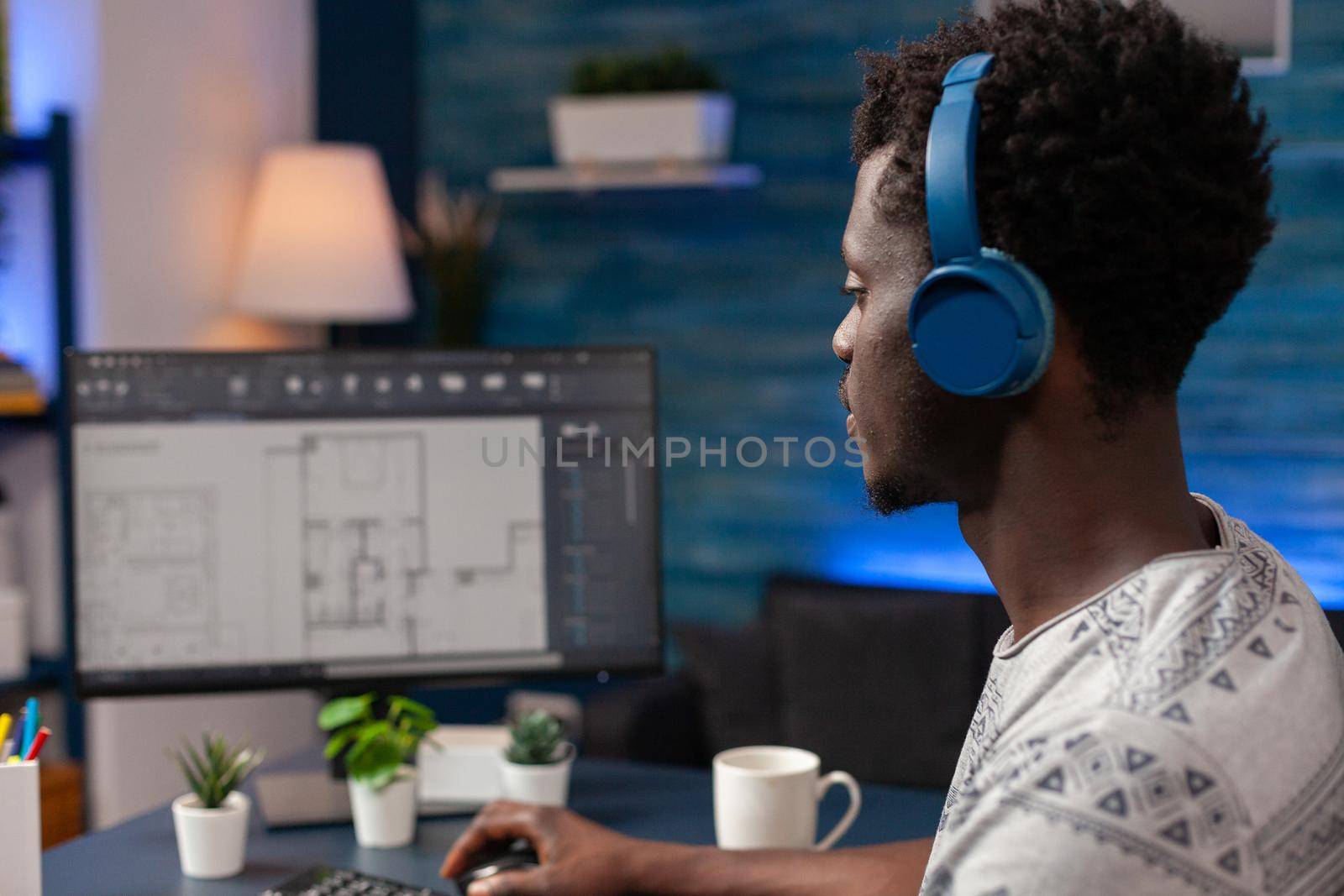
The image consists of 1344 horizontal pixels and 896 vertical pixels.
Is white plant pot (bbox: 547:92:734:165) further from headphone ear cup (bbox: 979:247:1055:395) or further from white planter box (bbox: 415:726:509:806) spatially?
headphone ear cup (bbox: 979:247:1055:395)

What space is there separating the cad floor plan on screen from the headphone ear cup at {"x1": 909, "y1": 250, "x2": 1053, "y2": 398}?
0.79m

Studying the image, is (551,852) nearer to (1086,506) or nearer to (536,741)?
(536,741)

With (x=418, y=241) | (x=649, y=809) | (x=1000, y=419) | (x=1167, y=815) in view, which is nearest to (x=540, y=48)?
(x=418, y=241)

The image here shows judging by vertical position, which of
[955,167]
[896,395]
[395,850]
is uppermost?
[955,167]

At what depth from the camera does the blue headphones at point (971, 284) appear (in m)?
0.77

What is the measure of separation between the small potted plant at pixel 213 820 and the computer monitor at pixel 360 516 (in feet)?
0.54

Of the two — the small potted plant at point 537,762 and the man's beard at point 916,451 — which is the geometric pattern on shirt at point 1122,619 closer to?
the man's beard at point 916,451

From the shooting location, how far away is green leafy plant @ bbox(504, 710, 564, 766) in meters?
1.45

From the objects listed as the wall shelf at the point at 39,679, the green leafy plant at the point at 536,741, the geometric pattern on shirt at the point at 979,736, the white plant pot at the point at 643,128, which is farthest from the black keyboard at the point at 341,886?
the white plant pot at the point at 643,128

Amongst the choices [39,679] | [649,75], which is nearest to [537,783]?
[39,679]

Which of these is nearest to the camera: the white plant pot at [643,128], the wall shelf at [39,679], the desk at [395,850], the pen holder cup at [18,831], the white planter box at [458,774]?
the pen holder cup at [18,831]

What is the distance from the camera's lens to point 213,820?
4.17 ft

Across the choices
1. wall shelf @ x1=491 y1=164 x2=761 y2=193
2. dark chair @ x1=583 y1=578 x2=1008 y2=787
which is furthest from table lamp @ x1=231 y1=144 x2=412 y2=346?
dark chair @ x1=583 y1=578 x2=1008 y2=787

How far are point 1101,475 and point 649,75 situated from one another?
2271 millimetres
